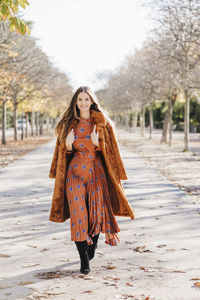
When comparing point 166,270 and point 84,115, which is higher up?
point 84,115

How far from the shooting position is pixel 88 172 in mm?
4441

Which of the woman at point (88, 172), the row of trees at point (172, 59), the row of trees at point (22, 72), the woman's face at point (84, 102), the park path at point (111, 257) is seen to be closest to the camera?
the park path at point (111, 257)

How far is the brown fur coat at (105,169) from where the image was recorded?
4.48 metres

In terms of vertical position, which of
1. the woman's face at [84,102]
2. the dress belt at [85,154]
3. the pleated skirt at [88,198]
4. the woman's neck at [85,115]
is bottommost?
the pleated skirt at [88,198]

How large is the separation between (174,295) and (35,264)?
1.56 metres

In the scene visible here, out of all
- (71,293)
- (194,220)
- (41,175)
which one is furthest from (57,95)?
(71,293)

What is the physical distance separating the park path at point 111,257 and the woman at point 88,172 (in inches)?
13.7

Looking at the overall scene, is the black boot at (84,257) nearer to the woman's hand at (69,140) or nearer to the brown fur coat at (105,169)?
the brown fur coat at (105,169)

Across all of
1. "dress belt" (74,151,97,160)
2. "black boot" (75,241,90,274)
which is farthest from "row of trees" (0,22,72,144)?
"black boot" (75,241,90,274)

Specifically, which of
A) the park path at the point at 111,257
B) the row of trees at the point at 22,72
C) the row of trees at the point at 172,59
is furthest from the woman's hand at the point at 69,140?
the row of trees at the point at 22,72

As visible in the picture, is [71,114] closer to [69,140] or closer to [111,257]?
[69,140]

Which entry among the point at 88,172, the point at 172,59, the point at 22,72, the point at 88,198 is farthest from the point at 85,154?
the point at 22,72

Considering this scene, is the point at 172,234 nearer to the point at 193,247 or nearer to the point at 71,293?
the point at 193,247

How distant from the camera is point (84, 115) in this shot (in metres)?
4.54
